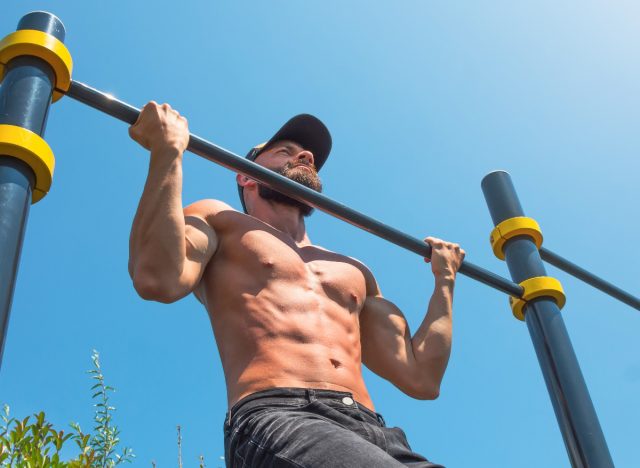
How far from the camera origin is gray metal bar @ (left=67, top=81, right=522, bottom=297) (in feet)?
6.61

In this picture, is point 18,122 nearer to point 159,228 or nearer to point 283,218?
point 159,228

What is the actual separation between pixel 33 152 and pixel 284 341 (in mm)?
785

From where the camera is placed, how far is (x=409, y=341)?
101 inches

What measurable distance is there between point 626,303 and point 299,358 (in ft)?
6.09

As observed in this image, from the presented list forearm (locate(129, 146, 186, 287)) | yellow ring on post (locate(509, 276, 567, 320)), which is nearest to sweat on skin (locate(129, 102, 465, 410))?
forearm (locate(129, 146, 186, 287))

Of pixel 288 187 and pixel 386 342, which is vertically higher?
pixel 288 187

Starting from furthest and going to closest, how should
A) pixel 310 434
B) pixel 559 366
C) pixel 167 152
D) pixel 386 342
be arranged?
pixel 559 366 → pixel 386 342 → pixel 167 152 → pixel 310 434

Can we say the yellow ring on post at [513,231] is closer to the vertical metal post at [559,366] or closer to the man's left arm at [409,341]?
the vertical metal post at [559,366]

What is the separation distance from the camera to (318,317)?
2154mm

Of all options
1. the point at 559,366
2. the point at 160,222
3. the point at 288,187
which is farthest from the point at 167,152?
the point at 559,366

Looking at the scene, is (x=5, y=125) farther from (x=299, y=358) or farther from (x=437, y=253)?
(x=437, y=253)

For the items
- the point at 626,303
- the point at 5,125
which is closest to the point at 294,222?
the point at 5,125

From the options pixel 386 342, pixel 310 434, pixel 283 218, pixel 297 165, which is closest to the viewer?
pixel 310 434

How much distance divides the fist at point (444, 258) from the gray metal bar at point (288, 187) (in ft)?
0.09
